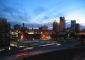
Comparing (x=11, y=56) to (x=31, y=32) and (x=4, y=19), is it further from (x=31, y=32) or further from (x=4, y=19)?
(x=31, y=32)

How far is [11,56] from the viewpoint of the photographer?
1116 centimetres

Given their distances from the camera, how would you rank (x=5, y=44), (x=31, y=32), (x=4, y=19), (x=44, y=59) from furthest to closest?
(x=31, y=32), (x=4, y=19), (x=5, y=44), (x=44, y=59)

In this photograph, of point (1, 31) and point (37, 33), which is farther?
point (37, 33)

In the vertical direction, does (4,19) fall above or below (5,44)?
above

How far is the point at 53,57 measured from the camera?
40.8ft

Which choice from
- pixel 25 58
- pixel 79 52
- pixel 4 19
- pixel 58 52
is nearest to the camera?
pixel 25 58

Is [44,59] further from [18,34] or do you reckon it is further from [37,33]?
[37,33]

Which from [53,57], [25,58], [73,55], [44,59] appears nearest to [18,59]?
[25,58]

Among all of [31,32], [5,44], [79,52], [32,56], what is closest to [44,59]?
[32,56]

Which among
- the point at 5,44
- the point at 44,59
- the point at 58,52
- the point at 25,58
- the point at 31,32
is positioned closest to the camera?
the point at 25,58

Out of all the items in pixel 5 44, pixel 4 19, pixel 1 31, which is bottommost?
pixel 5 44

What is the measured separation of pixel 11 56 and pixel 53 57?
266 cm

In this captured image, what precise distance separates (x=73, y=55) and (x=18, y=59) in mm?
4945

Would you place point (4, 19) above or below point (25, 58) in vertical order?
above
